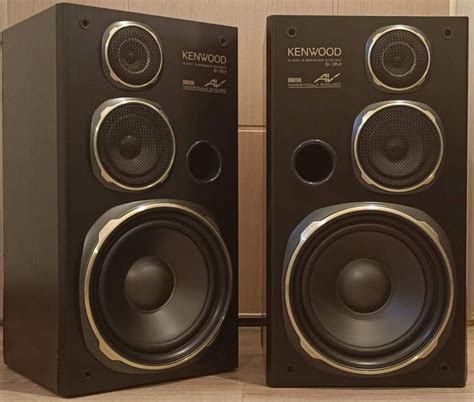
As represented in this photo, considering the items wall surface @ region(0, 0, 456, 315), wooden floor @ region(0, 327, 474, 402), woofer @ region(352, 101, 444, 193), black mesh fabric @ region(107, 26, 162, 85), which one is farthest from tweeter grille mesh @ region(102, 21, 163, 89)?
wall surface @ region(0, 0, 456, 315)

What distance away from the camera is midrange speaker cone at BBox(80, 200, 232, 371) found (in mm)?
1059

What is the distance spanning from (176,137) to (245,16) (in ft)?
1.71

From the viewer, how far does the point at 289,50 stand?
108 cm

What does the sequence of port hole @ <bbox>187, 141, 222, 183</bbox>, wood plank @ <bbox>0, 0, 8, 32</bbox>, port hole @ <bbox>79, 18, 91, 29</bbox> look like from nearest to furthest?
1. port hole @ <bbox>79, 18, 91, 29</bbox>
2. port hole @ <bbox>187, 141, 222, 183</bbox>
3. wood plank @ <bbox>0, 0, 8, 32</bbox>

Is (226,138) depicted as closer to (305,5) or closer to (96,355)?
(96,355)

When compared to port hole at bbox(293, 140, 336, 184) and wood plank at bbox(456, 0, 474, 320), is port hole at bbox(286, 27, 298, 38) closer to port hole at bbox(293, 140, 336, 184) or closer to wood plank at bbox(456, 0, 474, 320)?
port hole at bbox(293, 140, 336, 184)

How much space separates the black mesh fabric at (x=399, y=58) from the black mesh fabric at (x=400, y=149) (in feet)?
0.14

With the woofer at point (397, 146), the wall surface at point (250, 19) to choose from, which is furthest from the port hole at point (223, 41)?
the wall surface at point (250, 19)

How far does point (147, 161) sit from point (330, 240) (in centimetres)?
24

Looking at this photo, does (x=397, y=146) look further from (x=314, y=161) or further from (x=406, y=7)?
(x=406, y=7)

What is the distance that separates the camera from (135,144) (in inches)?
42.3

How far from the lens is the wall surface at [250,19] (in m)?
1.55

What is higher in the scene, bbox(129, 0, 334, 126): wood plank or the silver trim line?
bbox(129, 0, 334, 126): wood plank

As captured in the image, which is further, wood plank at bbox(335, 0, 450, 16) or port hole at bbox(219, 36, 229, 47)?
wood plank at bbox(335, 0, 450, 16)
